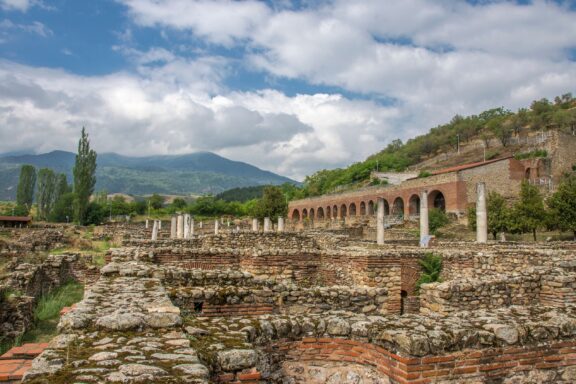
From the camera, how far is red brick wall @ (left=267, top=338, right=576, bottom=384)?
3.36m

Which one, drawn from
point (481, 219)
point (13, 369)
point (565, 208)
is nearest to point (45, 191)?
point (565, 208)

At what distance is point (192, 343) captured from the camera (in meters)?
3.06

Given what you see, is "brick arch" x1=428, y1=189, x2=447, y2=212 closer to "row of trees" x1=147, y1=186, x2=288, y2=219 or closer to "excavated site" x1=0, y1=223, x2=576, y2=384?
"row of trees" x1=147, y1=186, x2=288, y2=219

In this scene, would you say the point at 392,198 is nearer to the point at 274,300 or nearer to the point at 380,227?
the point at 380,227

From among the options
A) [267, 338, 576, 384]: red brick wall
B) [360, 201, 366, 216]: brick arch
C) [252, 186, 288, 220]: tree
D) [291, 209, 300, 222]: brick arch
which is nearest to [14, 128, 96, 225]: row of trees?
[252, 186, 288, 220]: tree

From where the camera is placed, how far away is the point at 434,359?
133 inches

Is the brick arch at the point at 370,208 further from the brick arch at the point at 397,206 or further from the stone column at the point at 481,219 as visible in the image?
the stone column at the point at 481,219

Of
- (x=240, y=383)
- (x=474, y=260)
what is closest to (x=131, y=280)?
(x=240, y=383)

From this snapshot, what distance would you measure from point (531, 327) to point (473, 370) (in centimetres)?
78

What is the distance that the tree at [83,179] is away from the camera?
217ft

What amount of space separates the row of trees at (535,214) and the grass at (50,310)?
1064 inches

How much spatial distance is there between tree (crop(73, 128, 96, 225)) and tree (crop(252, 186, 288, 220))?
3233cm

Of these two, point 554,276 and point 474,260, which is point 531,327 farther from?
point 474,260

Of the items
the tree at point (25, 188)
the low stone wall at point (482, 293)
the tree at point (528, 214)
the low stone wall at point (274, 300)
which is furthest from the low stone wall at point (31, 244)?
the tree at point (25, 188)
